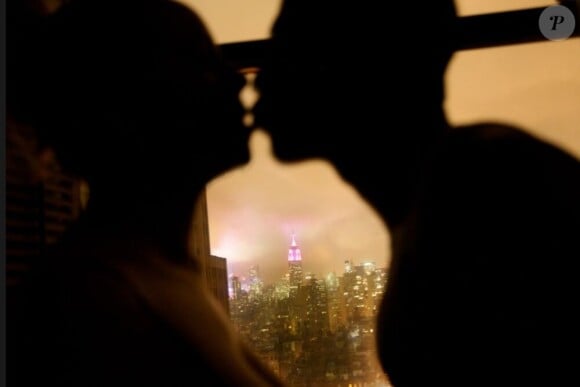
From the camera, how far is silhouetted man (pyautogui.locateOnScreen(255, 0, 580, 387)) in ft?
2.02

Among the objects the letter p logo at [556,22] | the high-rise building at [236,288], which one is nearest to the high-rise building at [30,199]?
the high-rise building at [236,288]

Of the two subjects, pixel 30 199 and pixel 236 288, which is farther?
pixel 236 288

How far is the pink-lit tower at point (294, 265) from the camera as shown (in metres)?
1.01

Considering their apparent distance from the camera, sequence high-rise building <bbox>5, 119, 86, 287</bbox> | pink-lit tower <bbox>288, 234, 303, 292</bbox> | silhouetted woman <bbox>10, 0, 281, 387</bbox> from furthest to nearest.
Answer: pink-lit tower <bbox>288, 234, 303, 292</bbox> < high-rise building <bbox>5, 119, 86, 287</bbox> < silhouetted woman <bbox>10, 0, 281, 387</bbox>

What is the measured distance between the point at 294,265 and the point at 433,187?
16.0 inches

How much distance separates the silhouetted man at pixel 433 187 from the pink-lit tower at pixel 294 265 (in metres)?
0.24

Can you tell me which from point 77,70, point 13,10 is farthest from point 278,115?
point 13,10

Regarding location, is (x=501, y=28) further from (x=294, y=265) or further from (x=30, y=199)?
(x=30, y=199)

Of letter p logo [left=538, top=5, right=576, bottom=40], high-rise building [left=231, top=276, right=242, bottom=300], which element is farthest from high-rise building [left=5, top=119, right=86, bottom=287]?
letter p logo [left=538, top=5, right=576, bottom=40]

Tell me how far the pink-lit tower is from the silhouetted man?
0.24 m

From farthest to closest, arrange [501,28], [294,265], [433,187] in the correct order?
[294,265]
[501,28]
[433,187]

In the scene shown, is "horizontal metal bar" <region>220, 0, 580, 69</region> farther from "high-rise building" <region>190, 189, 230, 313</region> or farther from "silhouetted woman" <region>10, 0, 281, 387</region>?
"high-rise building" <region>190, 189, 230, 313</region>

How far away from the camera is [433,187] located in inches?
27.7

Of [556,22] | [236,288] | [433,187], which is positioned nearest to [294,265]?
[236,288]
